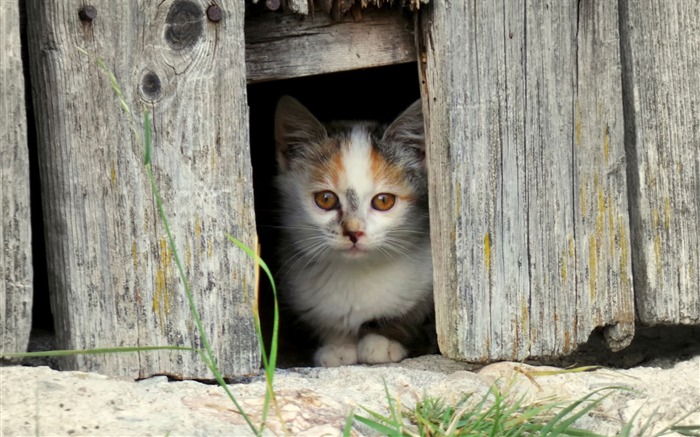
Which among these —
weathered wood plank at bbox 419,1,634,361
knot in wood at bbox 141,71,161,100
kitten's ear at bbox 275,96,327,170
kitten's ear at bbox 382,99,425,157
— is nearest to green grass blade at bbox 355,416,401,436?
weathered wood plank at bbox 419,1,634,361

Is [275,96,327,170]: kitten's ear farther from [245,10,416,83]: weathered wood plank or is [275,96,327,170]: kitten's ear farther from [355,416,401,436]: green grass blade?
[355,416,401,436]: green grass blade

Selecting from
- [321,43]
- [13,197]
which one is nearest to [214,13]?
[321,43]

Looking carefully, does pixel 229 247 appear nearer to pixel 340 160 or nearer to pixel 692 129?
pixel 340 160

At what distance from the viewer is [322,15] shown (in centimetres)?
316

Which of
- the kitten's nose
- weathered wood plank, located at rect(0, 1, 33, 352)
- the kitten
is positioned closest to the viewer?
weathered wood plank, located at rect(0, 1, 33, 352)

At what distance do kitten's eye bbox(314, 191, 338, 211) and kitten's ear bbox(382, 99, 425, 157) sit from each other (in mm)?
350

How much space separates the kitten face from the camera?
3.65m

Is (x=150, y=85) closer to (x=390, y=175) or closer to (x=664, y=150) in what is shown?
(x=390, y=175)

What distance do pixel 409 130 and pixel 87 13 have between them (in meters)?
1.60

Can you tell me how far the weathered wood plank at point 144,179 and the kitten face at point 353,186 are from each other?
817 millimetres

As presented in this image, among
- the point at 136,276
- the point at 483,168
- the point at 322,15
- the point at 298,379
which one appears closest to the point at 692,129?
the point at 483,168

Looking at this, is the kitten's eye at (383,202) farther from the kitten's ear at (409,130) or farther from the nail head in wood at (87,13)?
the nail head in wood at (87,13)

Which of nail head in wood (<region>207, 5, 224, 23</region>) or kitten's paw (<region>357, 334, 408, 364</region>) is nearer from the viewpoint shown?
nail head in wood (<region>207, 5, 224, 23</region>)

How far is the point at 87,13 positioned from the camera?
266 centimetres
